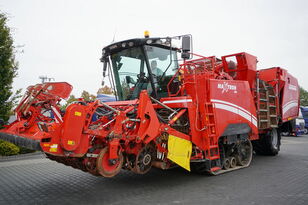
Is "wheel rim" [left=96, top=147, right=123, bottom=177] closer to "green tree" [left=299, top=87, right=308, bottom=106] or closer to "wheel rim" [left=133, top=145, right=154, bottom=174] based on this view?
"wheel rim" [left=133, top=145, right=154, bottom=174]

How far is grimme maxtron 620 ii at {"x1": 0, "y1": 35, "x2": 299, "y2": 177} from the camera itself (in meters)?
3.69

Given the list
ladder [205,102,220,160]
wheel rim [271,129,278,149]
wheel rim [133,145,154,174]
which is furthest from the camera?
wheel rim [271,129,278,149]

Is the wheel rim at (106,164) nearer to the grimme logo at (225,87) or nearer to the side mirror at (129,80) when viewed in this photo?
the side mirror at (129,80)

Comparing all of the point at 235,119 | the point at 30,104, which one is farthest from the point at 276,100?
the point at 30,104

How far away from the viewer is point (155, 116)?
428 centimetres

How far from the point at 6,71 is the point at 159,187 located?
7.46 metres

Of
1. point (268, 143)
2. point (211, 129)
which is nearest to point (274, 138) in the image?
point (268, 143)

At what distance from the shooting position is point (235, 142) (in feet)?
18.7

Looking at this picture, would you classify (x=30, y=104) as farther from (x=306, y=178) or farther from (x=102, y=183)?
(x=306, y=178)

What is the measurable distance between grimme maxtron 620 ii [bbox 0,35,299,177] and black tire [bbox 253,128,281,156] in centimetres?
88

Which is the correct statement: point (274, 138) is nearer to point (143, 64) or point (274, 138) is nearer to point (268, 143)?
point (268, 143)

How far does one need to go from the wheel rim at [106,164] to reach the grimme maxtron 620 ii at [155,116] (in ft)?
0.05

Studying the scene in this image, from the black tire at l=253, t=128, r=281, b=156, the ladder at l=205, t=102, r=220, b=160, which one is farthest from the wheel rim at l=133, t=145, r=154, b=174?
the black tire at l=253, t=128, r=281, b=156

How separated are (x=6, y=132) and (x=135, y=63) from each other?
2854 millimetres
